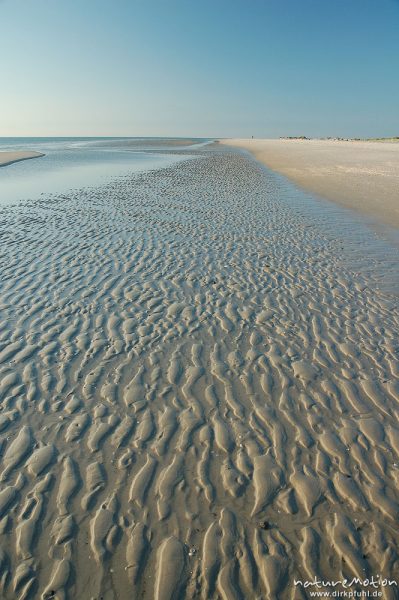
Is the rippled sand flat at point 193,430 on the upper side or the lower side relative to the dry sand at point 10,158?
upper

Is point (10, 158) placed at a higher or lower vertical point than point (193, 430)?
lower

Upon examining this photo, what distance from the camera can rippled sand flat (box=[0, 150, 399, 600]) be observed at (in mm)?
3467

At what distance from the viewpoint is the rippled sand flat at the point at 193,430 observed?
347 centimetres

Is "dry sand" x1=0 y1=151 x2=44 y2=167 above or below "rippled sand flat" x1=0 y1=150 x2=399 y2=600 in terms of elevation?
below

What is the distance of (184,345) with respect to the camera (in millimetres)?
6809

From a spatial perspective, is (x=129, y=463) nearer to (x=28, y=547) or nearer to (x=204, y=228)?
(x=28, y=547)

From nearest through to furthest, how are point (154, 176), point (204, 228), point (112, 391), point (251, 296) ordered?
point (112, 391)
point (251, 296)
point (204, 228)
point (154, 176)

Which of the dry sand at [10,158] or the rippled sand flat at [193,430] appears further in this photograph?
the dry sand at [10,158]

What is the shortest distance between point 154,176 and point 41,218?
645 inches

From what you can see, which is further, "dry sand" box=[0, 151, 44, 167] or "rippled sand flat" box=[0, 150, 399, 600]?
"dry sand" box=[0, 151, 44, 167]

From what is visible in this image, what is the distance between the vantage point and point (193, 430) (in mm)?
4922

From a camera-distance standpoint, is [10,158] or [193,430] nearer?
[193,430]

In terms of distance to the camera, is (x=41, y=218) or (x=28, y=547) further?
(x=41, y=218)

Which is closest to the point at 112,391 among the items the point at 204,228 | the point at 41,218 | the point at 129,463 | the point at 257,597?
the point at 129,463
